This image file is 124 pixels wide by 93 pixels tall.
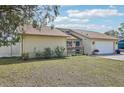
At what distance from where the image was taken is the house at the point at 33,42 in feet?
63.8

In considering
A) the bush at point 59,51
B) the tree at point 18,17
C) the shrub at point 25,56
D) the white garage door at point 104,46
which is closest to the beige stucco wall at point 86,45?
the white garage door at point 104,46

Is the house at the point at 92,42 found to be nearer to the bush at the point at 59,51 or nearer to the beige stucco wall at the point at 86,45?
the beige stucco wall at the point at 86,45

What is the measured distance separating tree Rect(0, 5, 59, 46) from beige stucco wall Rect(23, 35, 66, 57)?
358 inches

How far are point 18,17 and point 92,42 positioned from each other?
56.6 ft

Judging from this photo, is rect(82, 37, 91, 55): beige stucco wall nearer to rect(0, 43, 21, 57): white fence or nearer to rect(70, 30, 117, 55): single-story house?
rect(70, 30, 117, 55): single-story house

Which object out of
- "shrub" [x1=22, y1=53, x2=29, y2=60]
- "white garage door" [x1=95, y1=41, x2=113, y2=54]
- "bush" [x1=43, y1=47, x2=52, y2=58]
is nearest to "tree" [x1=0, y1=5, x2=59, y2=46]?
"shrub" [x1=22, y1=53, x2=29, y2=60]

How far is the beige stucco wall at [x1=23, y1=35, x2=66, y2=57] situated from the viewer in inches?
785

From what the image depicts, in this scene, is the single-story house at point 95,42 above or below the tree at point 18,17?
below

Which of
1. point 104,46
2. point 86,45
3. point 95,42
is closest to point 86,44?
point 86,45

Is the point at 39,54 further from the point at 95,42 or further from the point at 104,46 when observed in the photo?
the point at 104,46

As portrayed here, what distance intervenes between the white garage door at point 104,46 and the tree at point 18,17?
1745 cm

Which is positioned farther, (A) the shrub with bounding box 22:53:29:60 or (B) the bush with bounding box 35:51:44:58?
(B) the bush with bounding box 35:51:44:58
